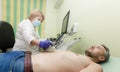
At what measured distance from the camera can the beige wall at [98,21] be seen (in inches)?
106

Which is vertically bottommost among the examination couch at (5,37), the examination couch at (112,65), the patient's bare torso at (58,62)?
the examination couch at (112,65)

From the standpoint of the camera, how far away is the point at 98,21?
9.68ft

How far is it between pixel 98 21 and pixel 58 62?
5.02 feet

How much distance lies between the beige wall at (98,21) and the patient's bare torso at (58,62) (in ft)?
3.54

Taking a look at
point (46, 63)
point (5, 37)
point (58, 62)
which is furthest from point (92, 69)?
point (5, 37)

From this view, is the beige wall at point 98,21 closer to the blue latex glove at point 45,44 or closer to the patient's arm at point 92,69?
the patient's arm at point 92,69

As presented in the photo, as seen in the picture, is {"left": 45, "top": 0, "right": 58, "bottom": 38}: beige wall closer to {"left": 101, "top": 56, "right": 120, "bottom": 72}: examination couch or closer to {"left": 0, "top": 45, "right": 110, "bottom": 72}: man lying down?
{"left": 101, "top": 56, "right": 120, "bottom": 72}: examination couch

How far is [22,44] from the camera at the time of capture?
237 centimetres

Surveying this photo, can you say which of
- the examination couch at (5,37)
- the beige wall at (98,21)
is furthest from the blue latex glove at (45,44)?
the beige wall at (98,21)

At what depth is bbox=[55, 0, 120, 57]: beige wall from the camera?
2686mm

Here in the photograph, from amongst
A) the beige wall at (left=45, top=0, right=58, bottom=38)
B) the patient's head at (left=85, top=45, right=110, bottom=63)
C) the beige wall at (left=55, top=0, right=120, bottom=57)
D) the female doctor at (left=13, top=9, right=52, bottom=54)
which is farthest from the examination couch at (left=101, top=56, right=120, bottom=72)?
the beige wall at (left=45, top=0, right=58, bottom=38)

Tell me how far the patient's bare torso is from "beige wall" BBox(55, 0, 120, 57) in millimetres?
1079

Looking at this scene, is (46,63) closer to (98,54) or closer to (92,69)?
(92,69)

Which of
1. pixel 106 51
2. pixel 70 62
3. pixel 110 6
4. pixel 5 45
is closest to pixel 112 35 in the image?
pixel 110 6
